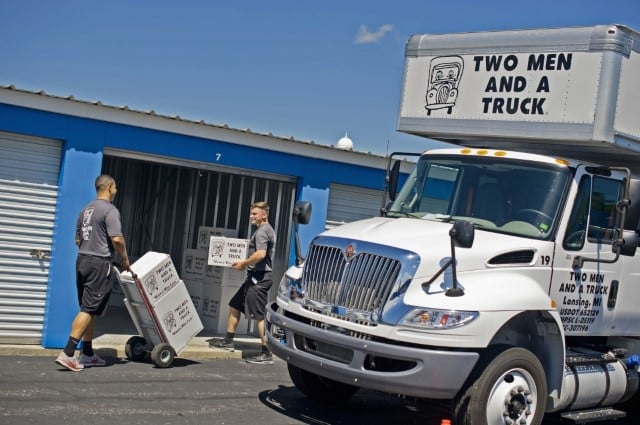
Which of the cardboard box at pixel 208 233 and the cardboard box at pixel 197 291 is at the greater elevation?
the cardboard box at pixel 208 233

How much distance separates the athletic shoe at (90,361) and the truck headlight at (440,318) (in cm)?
423

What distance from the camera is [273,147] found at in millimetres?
12805

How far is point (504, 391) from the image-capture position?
7406 mm

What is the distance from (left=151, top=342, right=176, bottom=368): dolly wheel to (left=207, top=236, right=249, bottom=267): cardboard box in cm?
279

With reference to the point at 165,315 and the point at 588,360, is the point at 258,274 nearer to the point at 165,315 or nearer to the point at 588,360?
the point at 165,315

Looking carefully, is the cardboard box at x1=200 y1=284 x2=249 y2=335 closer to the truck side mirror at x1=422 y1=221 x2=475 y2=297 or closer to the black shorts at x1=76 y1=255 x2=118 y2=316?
the black shorts at x1=76 y1=255 x2=118 y2=316

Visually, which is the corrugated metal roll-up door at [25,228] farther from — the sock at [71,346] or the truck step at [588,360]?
the truck step at [588,360]

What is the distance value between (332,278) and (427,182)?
1.77 meters

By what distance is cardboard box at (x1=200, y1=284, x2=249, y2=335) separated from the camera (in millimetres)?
13369

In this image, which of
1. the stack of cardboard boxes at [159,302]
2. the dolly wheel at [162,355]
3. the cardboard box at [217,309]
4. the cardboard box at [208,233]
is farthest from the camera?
the cardboard box at [208,233]

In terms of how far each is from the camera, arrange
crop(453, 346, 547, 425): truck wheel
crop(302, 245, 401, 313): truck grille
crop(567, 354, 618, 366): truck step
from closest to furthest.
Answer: crop(453, 346, 547, 425): truck wheel
crop(302, 245, 401, 313): truck grille
crop(567, 354, 618, 366): truck step

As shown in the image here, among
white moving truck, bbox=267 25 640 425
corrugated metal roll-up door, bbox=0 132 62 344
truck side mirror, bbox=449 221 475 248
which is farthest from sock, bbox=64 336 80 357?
truck side mirror, bbox=449 221 475 248

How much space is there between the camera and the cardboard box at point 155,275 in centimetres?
976

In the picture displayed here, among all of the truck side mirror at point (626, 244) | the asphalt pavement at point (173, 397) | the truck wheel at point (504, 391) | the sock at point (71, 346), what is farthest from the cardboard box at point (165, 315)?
the truck side mirror at point (626, 244)
